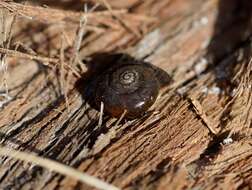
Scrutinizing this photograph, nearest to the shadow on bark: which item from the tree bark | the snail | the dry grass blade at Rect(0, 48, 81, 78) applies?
the tree bark

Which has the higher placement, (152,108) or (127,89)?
(127,89)

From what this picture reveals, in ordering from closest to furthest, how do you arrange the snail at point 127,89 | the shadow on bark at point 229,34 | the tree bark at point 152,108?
the tree bark at point 152,108 < the snail at point 127,89 < the shadow on bark at point 229,34

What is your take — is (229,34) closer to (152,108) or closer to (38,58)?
(152,108)

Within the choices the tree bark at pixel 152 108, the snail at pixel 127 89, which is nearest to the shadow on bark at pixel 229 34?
the tree bark at pixel 152 108

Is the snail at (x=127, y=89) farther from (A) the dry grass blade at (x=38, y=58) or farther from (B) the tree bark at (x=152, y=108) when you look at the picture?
(A) the dry grass blade at (x=38, y=58)

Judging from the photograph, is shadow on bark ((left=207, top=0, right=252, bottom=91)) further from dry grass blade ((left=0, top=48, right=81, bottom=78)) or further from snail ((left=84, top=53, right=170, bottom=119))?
dry grass blade ((left=0, top=48, right=81, bottom=78))

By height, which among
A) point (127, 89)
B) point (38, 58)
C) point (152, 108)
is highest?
point (38, 58)

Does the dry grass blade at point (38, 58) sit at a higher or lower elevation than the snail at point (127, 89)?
higher

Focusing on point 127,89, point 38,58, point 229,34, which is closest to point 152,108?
point 127,89

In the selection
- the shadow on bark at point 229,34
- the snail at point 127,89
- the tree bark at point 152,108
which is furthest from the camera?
the shadow on bark at point 229,34

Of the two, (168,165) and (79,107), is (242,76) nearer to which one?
(168,165)
